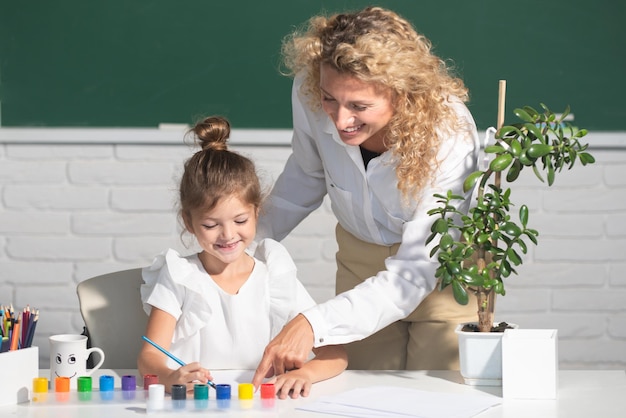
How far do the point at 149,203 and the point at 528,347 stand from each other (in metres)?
1.62

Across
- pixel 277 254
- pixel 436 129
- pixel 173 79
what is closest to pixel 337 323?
pixel 277 254

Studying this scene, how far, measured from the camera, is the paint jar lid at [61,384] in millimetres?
1500

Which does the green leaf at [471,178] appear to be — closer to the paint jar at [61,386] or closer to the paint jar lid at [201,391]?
the paint jar lid at [201,391]

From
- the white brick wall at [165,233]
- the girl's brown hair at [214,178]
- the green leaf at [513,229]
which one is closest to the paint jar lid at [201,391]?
the girl's brown hair at [214,178]

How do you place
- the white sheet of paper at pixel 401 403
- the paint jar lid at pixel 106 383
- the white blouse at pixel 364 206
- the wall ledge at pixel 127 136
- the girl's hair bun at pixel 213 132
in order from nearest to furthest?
the white sheet of paper at pixel 401 403 < the paint jar lid at pixel 106 383 < the white blouse at pixel 364 206 < the girl's hair bun at pixel 213 132 < the wall ledge at pixel 127 136

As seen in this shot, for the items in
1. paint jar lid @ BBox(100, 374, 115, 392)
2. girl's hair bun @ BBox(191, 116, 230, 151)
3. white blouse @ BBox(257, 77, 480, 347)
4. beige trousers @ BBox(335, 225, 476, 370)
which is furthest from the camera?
beige trousers @ BBox(335, 225, 476, 370)

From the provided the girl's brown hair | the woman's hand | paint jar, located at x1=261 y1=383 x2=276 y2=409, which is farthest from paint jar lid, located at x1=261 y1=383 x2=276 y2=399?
the girl's brown hair

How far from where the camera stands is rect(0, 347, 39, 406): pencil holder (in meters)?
1.45

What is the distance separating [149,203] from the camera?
2.88 metres

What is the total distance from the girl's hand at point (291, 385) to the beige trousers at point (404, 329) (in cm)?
47

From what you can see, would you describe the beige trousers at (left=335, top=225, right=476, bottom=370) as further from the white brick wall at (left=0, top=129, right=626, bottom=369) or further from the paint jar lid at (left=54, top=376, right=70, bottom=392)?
the paint jar lid at (left=54, top=376, right=70, bottom=392)

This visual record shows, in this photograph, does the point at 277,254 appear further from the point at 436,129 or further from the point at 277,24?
the point at 277,24

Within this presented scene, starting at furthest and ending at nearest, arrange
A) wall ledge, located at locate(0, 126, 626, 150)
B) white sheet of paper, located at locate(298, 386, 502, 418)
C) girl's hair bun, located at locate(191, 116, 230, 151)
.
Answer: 1. wall ledge, located at locate(0, 126, 626, 150)
2. girl's hair bun, located at locate(191, 116, 230, 151)
3. white sheet of paper, located at locate(298, 386, 502, 418)

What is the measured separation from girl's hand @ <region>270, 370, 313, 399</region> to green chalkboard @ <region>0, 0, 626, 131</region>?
56.7 inches
